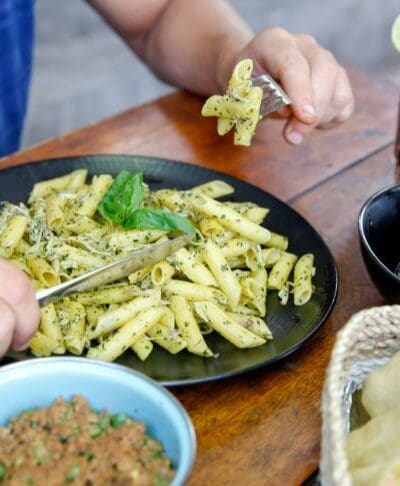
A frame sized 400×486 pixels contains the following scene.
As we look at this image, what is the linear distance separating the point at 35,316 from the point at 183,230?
1.22 ft

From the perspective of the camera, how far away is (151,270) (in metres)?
1.27

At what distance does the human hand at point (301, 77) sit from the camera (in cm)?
153

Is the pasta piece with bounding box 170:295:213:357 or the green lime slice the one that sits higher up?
the green lime slice

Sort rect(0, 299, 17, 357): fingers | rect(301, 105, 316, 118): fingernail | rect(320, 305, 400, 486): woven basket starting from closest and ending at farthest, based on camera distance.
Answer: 1. rect(320, 305, 400, 486): woven basket
2. rect(0, 299, 17, 357): fingers
3. rect(301, 105, 316, 118): fingernail

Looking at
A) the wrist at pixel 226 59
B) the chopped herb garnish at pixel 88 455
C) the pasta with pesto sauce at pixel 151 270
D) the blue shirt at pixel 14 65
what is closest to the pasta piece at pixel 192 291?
the pasta with pesto sauce at pixel 151 270

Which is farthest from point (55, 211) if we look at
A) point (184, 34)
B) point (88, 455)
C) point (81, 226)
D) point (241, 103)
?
point (184, 34)

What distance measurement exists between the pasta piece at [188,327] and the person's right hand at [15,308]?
0.26 meters

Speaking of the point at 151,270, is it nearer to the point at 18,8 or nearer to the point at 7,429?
the point at 7,429

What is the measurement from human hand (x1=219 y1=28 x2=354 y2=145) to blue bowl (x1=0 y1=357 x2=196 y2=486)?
30.2 inches

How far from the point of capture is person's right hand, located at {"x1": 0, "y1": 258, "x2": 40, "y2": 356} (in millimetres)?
935

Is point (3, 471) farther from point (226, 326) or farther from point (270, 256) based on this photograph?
point (270, 256)

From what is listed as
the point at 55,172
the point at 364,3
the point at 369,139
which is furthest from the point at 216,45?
the point at 364,3

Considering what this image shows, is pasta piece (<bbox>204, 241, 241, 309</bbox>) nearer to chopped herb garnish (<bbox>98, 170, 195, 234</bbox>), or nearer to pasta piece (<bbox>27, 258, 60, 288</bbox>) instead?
chopped herb garnish (<bbox>98, 170, 195, 234</bbox>)

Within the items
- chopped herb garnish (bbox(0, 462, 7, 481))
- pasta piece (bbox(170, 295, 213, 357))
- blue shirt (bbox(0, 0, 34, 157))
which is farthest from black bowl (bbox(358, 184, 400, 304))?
blue shirt (bbox(0, 0, 34, 157))
